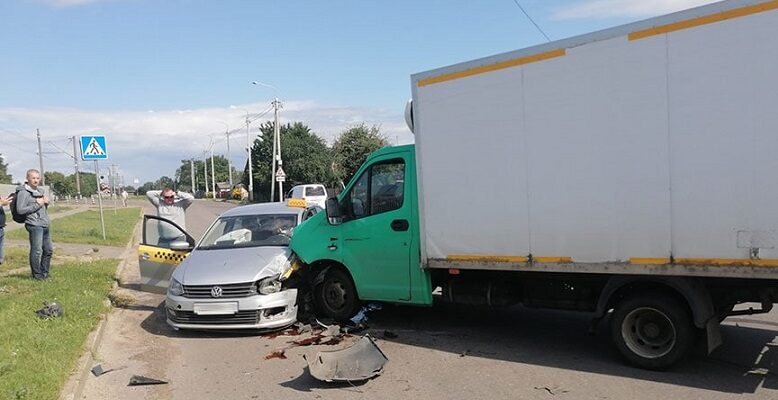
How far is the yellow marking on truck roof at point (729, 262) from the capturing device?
462 cm

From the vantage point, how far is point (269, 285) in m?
7.38

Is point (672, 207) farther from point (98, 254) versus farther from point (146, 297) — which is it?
point (98, 254)

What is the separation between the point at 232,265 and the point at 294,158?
49810 millimetres

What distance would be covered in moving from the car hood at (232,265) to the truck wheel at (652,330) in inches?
156

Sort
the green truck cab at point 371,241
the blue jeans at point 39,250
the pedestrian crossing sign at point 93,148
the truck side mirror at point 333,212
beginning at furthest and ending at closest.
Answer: the pedestrian crossing sign at point 93,148 → the blue jeans at point 39,250 → the truck side mirror at point 333,212 → the green truck cab at point 371,241

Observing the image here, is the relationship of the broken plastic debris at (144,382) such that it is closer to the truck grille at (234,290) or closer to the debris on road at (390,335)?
the truck grille at (234,290)

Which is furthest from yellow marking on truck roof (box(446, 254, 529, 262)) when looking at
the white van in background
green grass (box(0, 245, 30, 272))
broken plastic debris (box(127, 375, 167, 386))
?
the white van in background

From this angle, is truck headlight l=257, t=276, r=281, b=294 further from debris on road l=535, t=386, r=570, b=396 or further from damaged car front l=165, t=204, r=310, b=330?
debris on road l=535, t=386, r=570, b=396

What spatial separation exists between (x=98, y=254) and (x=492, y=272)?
505 inches

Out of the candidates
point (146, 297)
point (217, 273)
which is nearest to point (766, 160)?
point (217, 273)

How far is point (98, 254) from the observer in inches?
632

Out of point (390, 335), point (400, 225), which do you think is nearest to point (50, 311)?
point (390, 335)

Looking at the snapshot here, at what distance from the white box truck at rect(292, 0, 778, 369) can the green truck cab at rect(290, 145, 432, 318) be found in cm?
3

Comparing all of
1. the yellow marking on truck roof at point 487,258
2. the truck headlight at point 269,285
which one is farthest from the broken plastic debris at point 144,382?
the yellow marking on truck roof at point 487,258
